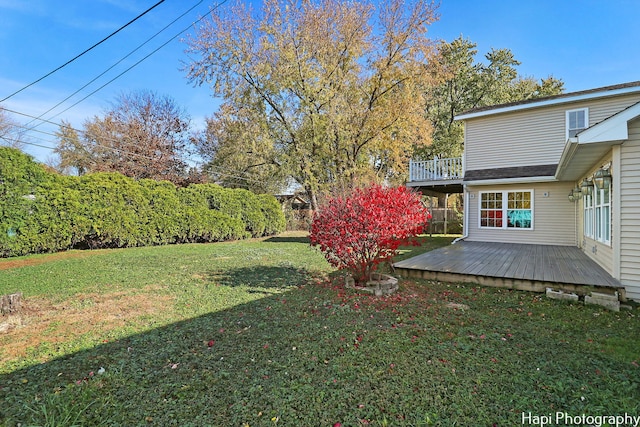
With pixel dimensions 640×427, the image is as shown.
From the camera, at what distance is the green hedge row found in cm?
896

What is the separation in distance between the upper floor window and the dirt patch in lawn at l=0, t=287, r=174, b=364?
12.5m

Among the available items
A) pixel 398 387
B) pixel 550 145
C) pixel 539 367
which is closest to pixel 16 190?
pixel 398 387

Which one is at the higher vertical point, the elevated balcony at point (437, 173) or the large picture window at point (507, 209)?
the elevated balcony at point (437, 173)

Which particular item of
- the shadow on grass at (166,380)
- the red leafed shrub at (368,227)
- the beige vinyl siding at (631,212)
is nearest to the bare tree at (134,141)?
the red leafed shrub at (368,227)

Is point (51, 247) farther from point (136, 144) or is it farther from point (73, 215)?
point (136, 144)

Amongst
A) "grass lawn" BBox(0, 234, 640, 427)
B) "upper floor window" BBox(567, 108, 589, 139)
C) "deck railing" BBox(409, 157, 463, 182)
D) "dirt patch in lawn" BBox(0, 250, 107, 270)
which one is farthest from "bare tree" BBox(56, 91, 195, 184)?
"upper floor window" BBox(567, 108, 589, 139)

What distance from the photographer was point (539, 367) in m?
2.79

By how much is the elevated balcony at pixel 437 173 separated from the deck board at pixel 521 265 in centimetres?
405

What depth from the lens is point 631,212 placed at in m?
4.83

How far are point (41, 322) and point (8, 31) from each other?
10371mm

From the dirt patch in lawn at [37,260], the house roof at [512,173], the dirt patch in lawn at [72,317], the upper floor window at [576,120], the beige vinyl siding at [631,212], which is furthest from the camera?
the house roof at [512,173]

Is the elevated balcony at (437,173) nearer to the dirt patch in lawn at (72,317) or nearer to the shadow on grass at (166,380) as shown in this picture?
the shadow on grass at (166,380)

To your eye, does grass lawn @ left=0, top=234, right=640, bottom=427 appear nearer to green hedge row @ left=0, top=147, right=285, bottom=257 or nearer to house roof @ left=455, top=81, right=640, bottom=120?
green hedge row @ left=0, top=147, right=285, bottom=257

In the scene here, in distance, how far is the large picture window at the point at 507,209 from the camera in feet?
35.3
